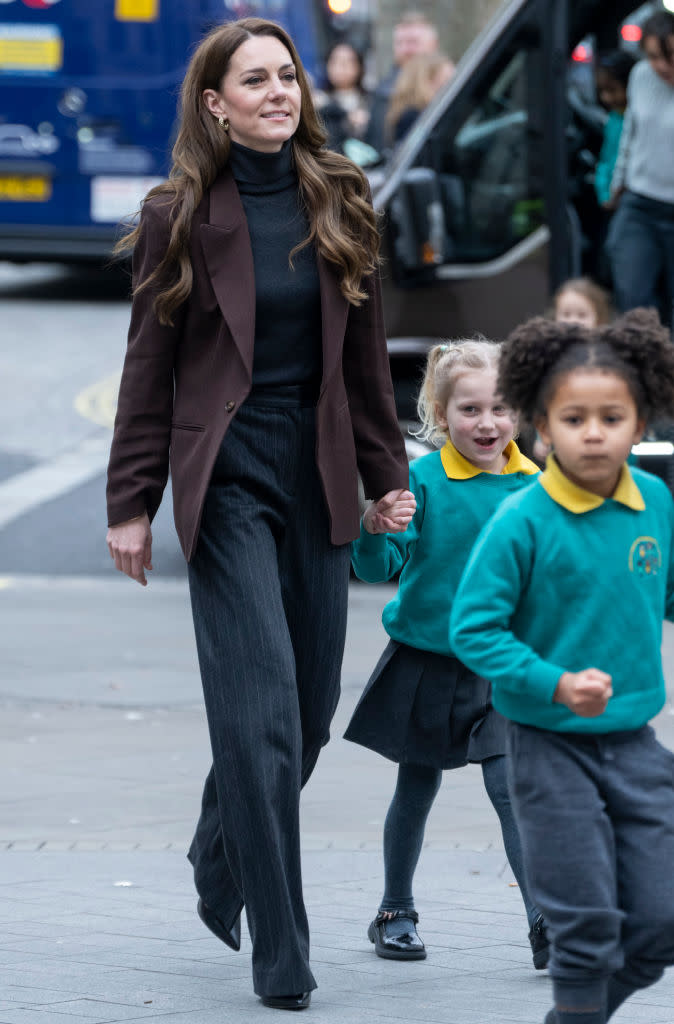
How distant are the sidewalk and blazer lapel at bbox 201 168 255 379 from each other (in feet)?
4.35

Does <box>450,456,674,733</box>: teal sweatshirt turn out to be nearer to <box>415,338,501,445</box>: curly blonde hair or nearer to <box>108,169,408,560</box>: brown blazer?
<box>108,169,408,560</box>: brown blazer

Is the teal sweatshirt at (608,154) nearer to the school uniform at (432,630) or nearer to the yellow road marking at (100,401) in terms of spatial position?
the school uniform at (432,630)

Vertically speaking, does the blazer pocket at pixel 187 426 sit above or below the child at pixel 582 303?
above

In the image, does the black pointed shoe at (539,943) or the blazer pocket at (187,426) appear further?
the black pointed shoe at (539,943)

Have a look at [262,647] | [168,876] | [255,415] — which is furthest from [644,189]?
[262,647]

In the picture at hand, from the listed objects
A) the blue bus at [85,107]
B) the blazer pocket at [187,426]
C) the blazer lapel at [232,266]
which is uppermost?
the blazer lapel at [232,266]

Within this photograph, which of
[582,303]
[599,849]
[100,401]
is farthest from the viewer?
[100,401]

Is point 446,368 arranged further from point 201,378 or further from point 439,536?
point 201,378

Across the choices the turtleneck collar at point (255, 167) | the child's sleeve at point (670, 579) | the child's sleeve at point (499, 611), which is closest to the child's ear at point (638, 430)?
the child's sleeve at point (670, 579)

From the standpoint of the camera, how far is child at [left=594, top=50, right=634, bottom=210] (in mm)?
9234

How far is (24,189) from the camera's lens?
1722cm

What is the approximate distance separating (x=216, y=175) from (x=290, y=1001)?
169 centimetres

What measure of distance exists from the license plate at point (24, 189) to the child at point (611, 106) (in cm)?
868

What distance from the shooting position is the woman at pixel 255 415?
407 cm
